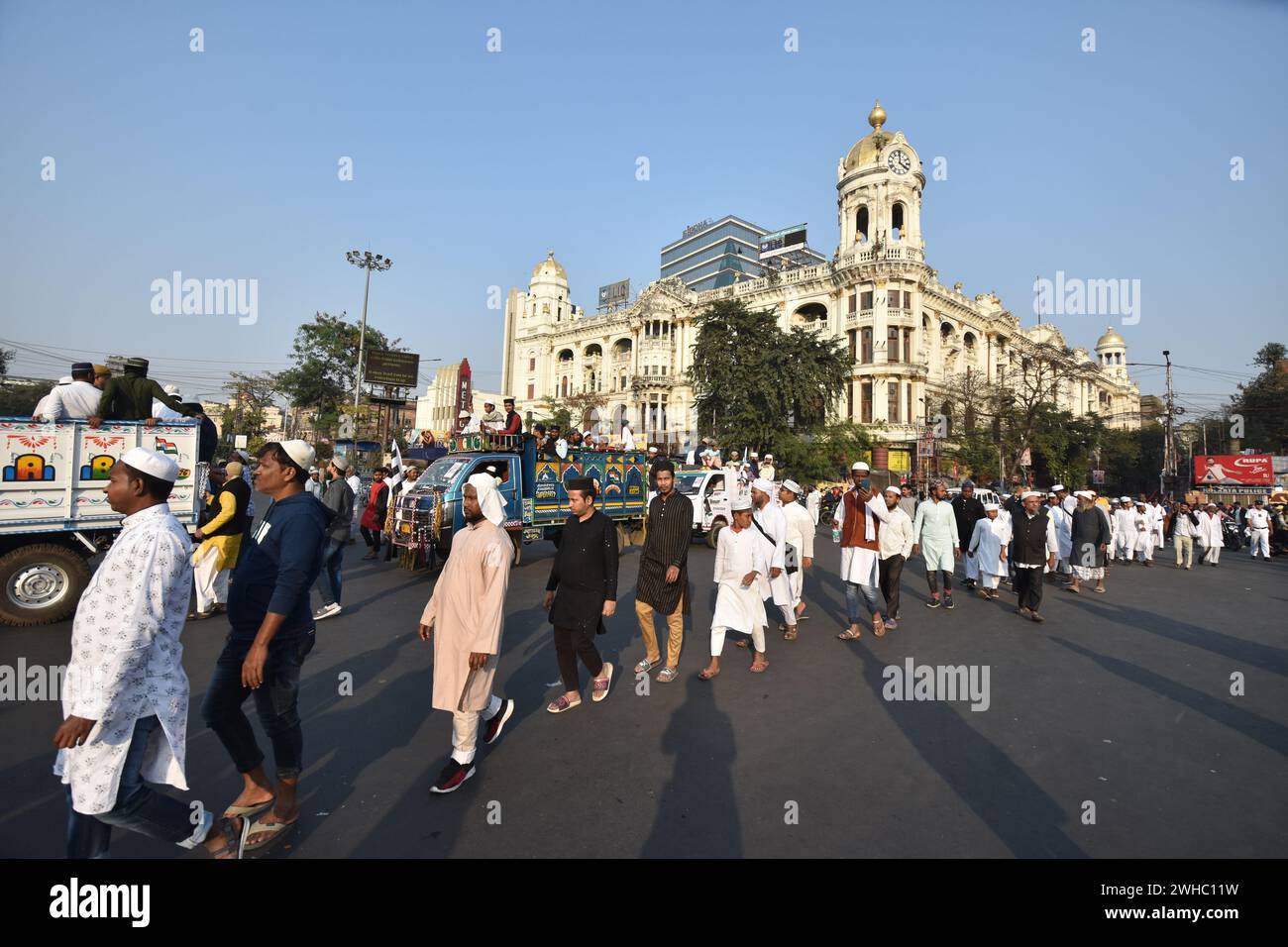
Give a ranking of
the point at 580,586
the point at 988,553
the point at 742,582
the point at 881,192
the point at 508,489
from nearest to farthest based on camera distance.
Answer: the point at 580,586 → the point at 742,582 → the point at 988,553 → the point at 508,489 → the point at 881,192

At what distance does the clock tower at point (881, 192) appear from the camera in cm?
4156

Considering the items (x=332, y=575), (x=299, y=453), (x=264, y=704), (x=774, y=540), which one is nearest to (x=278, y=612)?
(x=264, y=704)

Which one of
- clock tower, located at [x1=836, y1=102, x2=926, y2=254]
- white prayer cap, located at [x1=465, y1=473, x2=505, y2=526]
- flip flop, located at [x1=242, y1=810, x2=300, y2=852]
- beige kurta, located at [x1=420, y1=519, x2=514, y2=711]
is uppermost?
clock tower, located at [x1=836, y1=102, x2=926, y2=254]

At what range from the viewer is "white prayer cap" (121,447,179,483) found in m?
2.42

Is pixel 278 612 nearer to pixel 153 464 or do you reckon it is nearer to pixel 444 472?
pixel 153 464

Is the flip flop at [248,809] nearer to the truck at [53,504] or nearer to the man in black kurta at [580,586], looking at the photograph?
the man in black kurta at [580,586]

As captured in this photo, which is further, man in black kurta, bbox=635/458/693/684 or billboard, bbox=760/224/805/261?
billboard, bbox=760/224/805/261

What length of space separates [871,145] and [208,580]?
4834 centimetres

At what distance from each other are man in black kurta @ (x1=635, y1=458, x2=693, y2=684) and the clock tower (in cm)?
4192

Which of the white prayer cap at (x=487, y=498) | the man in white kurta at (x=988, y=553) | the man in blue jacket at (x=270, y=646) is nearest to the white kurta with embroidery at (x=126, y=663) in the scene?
the man in blue jacket at (x=270, y=646)

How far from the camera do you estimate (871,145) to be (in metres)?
43.0

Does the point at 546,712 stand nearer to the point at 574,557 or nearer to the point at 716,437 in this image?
the point at 574,557

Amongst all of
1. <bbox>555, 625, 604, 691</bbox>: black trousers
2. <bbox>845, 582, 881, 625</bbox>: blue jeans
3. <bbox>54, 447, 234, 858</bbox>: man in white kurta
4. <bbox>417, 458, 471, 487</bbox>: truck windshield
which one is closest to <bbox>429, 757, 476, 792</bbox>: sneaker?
<bbox>54, 447, 234, 858</bbox>: man in white kurta

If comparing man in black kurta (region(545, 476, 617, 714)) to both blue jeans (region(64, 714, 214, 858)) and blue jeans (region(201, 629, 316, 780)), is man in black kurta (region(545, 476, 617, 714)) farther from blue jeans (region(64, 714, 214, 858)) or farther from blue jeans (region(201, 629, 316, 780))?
blue jeans (region(64, 714, 214, 858))
